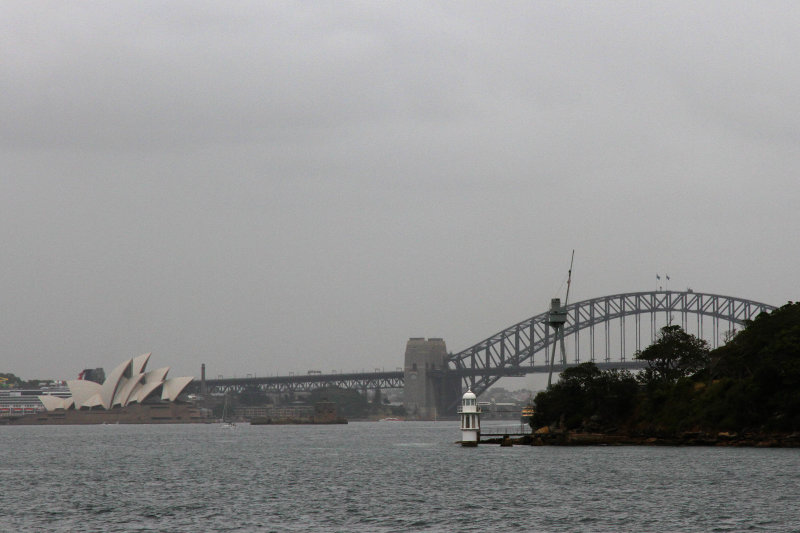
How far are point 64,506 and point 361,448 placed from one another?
72.1 metres

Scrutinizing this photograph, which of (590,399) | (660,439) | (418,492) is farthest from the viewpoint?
(590,399)

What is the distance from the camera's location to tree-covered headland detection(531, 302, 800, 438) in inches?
4235

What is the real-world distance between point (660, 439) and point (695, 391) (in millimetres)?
10072

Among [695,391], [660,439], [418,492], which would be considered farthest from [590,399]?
[418,492]

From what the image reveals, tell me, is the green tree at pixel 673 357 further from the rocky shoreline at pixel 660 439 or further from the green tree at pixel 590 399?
the rocky shoreline at pixel 660 439

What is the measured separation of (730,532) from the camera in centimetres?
4819

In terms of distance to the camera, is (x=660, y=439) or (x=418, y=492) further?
(x=660, y=439)

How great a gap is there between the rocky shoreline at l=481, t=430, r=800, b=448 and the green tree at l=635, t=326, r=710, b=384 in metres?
16.6

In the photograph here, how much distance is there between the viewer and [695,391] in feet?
413

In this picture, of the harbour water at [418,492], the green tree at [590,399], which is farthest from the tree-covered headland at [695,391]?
the harbour water at [418,492]

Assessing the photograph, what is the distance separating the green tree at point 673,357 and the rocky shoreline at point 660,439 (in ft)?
54.5

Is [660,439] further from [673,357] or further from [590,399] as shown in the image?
[673,357]

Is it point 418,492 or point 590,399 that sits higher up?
point 590,399

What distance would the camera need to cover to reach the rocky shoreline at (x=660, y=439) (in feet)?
342
